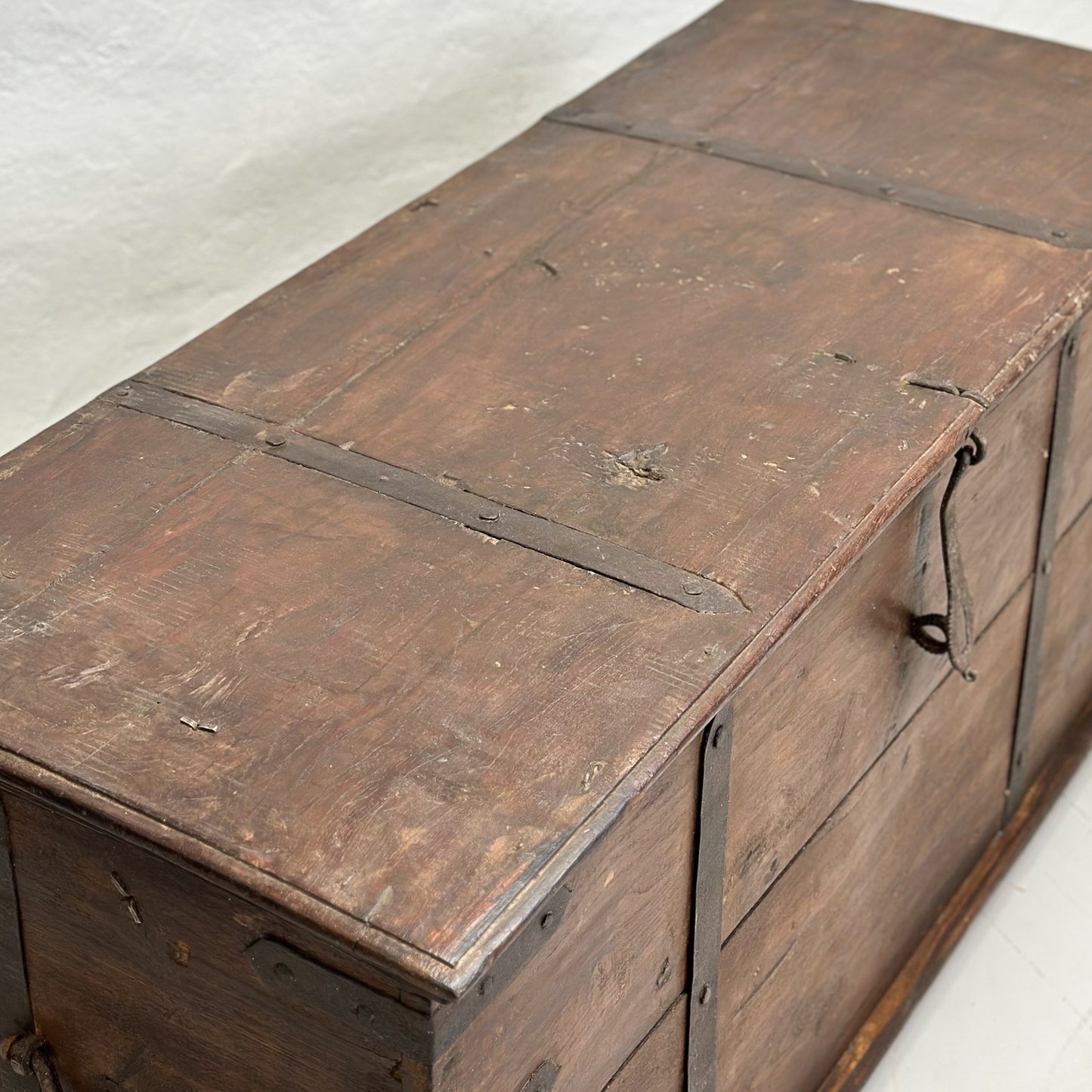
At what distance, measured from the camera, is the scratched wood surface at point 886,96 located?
1.95m

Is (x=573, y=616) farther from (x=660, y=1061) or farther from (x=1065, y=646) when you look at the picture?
(x=1065, y=646)

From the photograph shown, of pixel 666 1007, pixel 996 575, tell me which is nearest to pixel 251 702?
pixel 666 1007

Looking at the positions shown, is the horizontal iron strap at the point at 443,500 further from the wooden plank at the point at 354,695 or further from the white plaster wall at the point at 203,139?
the white plaster wall at the point at 203,139

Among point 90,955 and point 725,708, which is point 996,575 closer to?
point 725,708

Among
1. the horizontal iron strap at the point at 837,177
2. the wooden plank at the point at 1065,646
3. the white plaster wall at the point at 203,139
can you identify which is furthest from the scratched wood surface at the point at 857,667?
the white plaster wall at the point at 203,139

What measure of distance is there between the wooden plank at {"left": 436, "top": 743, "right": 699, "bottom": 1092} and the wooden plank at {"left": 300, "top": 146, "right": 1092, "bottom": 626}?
207mm

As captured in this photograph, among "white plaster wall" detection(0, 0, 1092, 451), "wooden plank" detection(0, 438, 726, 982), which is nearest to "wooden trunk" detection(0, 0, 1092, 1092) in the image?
"wooden plank" detection(0, 438, 726, 982)

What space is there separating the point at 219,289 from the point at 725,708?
121 centimetres

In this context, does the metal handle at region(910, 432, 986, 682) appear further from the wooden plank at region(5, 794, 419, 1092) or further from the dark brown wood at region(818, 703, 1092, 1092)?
the wooden plank at region(5, 794, 419, 1092)

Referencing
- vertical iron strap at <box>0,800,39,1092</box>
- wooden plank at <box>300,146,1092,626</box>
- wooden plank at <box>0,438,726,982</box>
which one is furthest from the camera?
wooden plank at <box>300,146,1092,626</box>

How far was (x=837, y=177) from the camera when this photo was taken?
193 cm

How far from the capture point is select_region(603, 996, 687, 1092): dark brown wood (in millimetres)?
1398

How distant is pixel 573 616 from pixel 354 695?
0.19 metres

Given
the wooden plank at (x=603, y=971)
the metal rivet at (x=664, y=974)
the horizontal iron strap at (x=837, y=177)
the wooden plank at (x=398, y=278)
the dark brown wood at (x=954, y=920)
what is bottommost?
the dark brown wood at (x=954, y=920)
